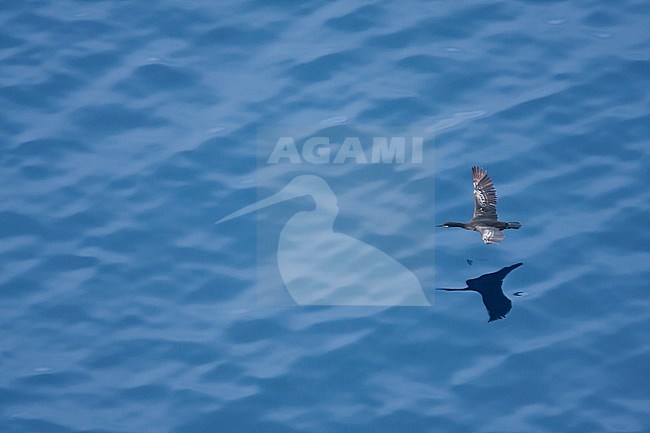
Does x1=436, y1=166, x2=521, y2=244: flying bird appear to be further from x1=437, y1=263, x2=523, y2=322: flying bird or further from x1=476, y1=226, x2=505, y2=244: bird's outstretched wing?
x1=437, y1=263, x2=523, y2=322: flying bird

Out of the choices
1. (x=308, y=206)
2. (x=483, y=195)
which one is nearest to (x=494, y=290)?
(x=483, y=195)

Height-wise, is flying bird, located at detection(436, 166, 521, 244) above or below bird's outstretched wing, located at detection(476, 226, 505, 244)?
above

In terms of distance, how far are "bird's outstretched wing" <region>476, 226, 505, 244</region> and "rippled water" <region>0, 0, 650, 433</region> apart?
52cm

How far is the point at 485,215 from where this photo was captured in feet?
48.8

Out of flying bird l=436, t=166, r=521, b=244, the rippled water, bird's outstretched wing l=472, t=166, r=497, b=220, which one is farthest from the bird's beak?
bird's outstretched wing l=472, t=166, r=497, b=220

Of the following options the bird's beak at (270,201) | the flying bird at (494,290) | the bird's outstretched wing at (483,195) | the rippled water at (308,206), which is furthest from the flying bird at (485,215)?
A: the bird's beak at (270,201)

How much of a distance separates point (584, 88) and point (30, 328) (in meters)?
8.74

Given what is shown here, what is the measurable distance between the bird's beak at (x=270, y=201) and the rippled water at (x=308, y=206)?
0.11 meters

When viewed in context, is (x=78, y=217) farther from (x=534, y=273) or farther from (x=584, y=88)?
(x=584, y=88)

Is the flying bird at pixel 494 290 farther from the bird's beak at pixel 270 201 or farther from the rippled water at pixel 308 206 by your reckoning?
the bird's beak at pixel 270 201

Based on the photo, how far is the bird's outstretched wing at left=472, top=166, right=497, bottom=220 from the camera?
48.9 feet

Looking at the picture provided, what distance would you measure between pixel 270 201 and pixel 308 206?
0.54 meters

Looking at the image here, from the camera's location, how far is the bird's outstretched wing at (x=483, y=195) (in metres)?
14.9

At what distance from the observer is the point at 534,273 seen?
1466 cm
